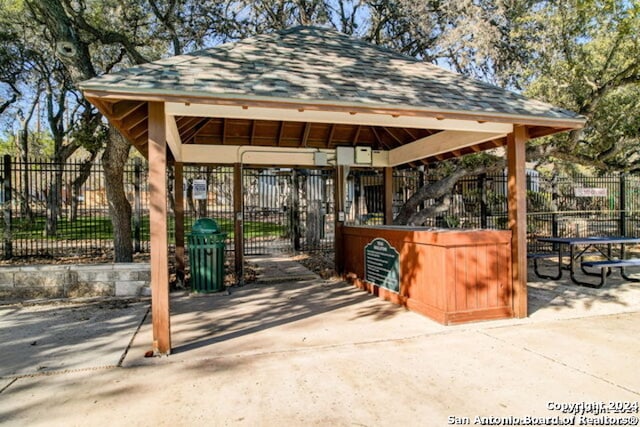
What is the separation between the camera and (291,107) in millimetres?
4578

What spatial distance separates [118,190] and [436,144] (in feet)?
19.8

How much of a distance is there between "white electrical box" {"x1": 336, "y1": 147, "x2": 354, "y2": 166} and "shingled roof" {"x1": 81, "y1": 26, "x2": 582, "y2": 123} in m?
2.04

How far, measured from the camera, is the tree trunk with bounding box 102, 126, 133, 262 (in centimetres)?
815

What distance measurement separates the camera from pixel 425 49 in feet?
45.4

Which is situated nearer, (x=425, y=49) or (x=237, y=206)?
(x=237, y=206)

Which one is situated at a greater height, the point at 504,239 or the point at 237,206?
the point at 237,206

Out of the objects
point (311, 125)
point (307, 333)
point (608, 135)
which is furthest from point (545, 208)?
point (307, 333)

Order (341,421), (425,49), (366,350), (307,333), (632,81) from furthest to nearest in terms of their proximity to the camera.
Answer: (425,49), (632,81), (307,333), (366,350), (341,421)

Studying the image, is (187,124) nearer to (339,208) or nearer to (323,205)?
(339,208)

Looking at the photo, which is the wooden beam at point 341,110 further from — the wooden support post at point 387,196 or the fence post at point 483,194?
the fence post at point 483,194

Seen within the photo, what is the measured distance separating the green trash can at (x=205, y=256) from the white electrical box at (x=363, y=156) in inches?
121

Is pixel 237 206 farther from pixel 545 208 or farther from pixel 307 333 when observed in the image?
pixel 545 208

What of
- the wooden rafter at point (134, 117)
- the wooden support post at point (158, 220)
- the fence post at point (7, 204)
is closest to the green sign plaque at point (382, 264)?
the wooden support post at point (158, 220)

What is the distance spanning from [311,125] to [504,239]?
4040 millimetres
